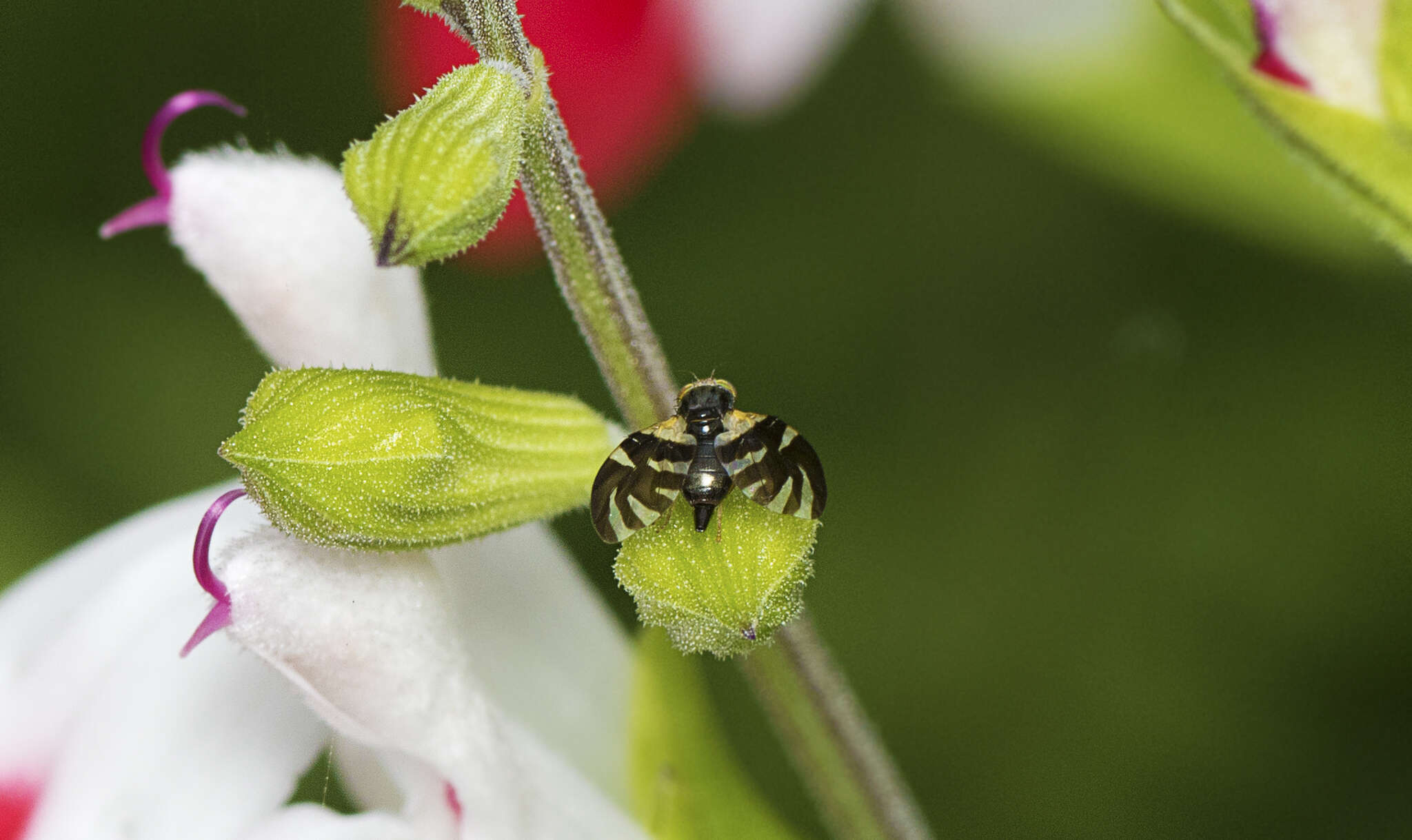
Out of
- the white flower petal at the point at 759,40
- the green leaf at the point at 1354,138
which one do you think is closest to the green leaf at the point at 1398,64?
the green leaf at the point at 1354,138

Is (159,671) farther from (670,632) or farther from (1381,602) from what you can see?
(1381,602)

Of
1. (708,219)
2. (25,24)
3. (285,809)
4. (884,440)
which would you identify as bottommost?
(884,440)

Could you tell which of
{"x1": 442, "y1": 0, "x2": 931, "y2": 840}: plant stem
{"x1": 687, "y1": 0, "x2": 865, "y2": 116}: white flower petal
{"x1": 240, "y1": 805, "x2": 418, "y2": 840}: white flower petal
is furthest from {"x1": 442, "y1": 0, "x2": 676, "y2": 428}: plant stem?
{"x1": 687, "y1": 0, "x2": 865, "y2": 116}: white flower petal

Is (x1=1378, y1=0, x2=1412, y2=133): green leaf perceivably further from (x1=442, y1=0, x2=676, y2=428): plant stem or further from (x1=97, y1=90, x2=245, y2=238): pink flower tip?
(x1=97, y1=90, x2=245, y2=238): pink flower tip

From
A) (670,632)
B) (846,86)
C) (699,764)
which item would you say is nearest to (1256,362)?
(846,86)

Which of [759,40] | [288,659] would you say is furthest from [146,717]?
[759,40]

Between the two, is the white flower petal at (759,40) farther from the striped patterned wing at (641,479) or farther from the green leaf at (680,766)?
the striped patterned wing at (641,479)
